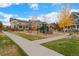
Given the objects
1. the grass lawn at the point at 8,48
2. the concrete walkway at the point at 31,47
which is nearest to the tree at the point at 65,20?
the concrete walkway at the point at 31,47

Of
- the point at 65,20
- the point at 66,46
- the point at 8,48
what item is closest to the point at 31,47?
the point at 8,48

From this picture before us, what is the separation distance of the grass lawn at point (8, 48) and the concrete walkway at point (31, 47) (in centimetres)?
5

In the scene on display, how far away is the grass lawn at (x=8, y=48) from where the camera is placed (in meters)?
3.60

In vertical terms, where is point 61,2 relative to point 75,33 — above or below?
above

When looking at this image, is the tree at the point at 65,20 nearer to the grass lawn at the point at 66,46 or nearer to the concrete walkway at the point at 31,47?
the grass lawn at the point at 66,46

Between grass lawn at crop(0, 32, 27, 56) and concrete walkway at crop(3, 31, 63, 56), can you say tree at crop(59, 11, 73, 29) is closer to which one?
concrete walkway at crop(3, 31, 63, 56)

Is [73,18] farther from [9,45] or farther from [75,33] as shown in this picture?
[9,45]

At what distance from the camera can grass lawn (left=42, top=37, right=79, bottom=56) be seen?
11.7ft

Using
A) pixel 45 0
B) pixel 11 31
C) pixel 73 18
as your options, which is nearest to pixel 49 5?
pixel 45 0

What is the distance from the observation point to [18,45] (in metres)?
3.68

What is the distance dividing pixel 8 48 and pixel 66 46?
777mm

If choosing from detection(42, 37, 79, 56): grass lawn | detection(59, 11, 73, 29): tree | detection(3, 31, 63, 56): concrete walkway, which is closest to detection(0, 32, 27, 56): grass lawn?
detection(3, 31, 63, 56): concrete walkway

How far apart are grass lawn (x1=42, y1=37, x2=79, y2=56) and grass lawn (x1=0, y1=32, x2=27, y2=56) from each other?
35 cm

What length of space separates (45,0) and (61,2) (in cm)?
22
